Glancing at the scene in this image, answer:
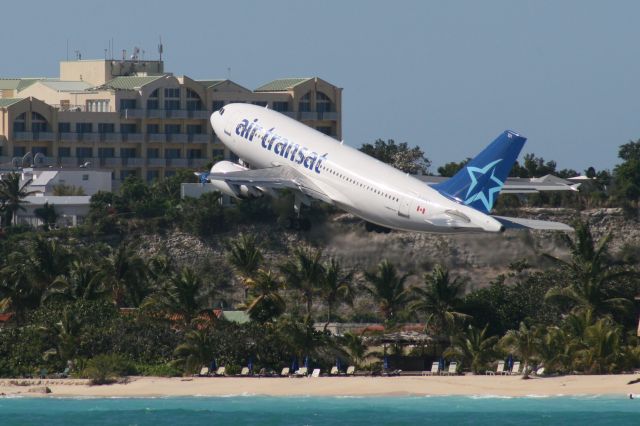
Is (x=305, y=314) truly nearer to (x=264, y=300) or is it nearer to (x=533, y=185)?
(x=264, y=300)

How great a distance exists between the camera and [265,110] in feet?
405

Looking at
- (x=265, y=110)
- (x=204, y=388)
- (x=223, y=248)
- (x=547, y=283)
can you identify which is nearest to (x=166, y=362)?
(x=204, y=388)

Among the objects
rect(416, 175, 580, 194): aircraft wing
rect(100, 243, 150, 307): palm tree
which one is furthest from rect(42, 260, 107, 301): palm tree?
rect(416, 175, 580, 194): aircraft wing

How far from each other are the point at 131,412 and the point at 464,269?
31227 millimetres

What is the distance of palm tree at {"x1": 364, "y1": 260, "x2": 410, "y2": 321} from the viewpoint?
424 ft

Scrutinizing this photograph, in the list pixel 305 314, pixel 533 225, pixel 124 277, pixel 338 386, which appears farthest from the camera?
pixel 124 277

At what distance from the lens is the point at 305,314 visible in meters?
126

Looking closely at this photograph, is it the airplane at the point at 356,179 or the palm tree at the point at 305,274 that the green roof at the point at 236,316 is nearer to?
the palm tree at the point at 305,274

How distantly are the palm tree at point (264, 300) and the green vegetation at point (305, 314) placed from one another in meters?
0.08

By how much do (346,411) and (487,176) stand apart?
60.8ft

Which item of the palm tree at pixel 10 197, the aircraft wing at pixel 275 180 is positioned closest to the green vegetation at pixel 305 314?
the aircraft wing at pixel 275 180

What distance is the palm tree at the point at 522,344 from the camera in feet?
368

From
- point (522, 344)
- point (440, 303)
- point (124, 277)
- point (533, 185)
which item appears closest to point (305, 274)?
point (124, 277)

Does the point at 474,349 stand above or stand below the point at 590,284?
below
